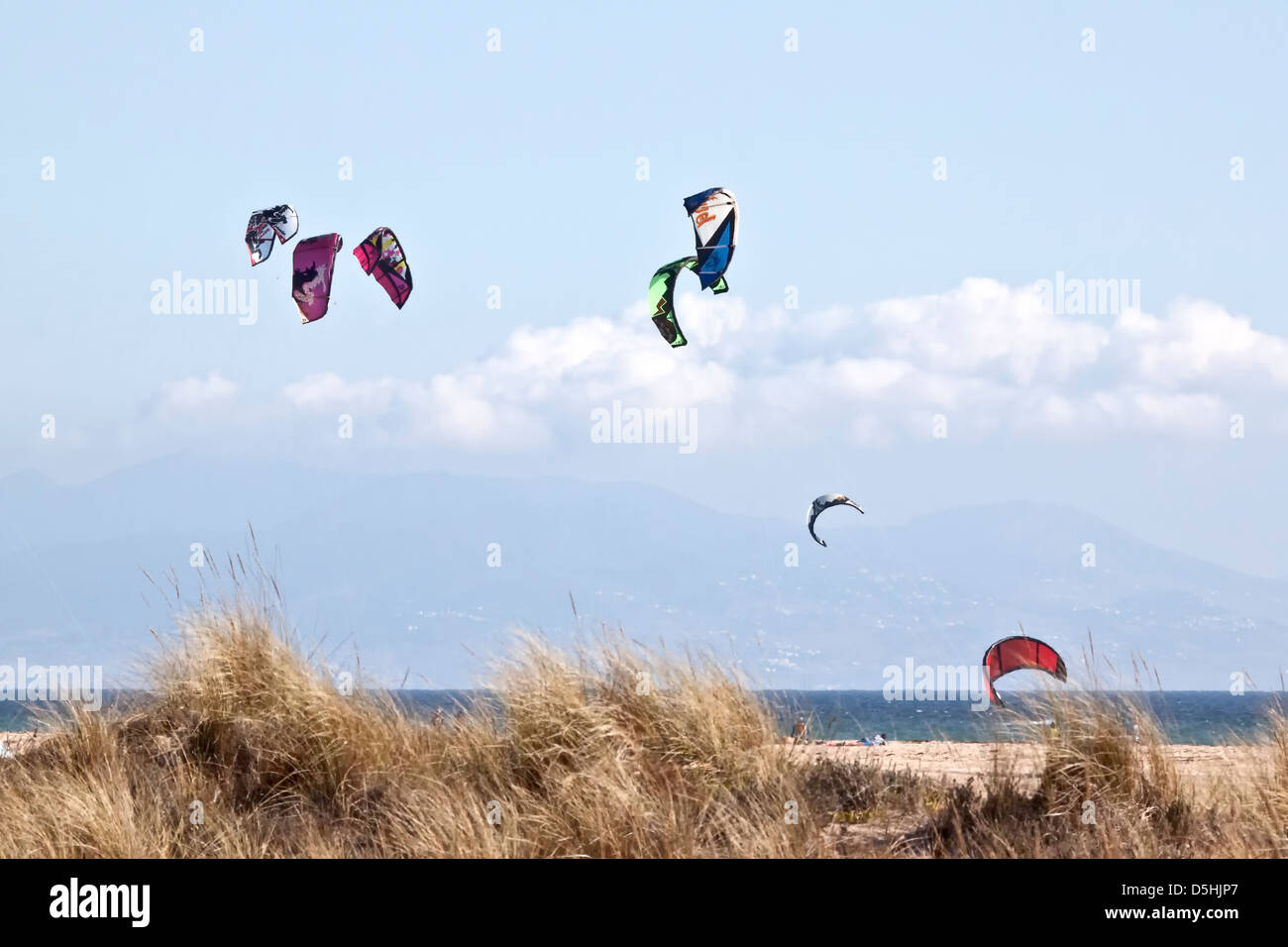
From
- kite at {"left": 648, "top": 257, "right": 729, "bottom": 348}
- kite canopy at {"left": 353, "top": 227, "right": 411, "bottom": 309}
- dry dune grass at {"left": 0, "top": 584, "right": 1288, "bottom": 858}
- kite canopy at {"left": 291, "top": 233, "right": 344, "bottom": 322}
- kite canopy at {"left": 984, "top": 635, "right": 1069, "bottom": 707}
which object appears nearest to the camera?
dry dune grass at {"left": 0, "top": 584, "right": 1288, "bottom": 858}

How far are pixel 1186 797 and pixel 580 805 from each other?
11.0 feet

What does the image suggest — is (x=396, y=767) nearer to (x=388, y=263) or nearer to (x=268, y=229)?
(x=388, y=263)

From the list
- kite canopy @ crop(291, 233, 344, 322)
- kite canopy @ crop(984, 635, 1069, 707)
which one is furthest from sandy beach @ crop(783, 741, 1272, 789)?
kite canopy @ crop(291, 233, 344, 322)

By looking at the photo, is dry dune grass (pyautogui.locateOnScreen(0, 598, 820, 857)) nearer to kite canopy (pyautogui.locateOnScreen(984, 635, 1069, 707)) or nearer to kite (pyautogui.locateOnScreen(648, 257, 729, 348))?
kite canopy (pyautogui.locateOnScreen(984, 635, 1069, 707))

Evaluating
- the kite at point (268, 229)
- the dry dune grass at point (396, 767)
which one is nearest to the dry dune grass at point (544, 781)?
the dry dune grass at point (396, 767)

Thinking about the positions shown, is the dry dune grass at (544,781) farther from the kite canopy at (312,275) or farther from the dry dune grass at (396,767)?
the kite canopy at (312,275)

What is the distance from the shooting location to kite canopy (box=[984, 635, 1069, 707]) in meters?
7.96

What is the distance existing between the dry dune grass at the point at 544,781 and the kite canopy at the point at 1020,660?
530mm

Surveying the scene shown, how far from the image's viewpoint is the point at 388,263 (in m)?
19.3

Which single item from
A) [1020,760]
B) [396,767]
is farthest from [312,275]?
[1020,760]

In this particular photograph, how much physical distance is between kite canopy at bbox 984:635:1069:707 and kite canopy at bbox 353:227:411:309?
34.2 ft
